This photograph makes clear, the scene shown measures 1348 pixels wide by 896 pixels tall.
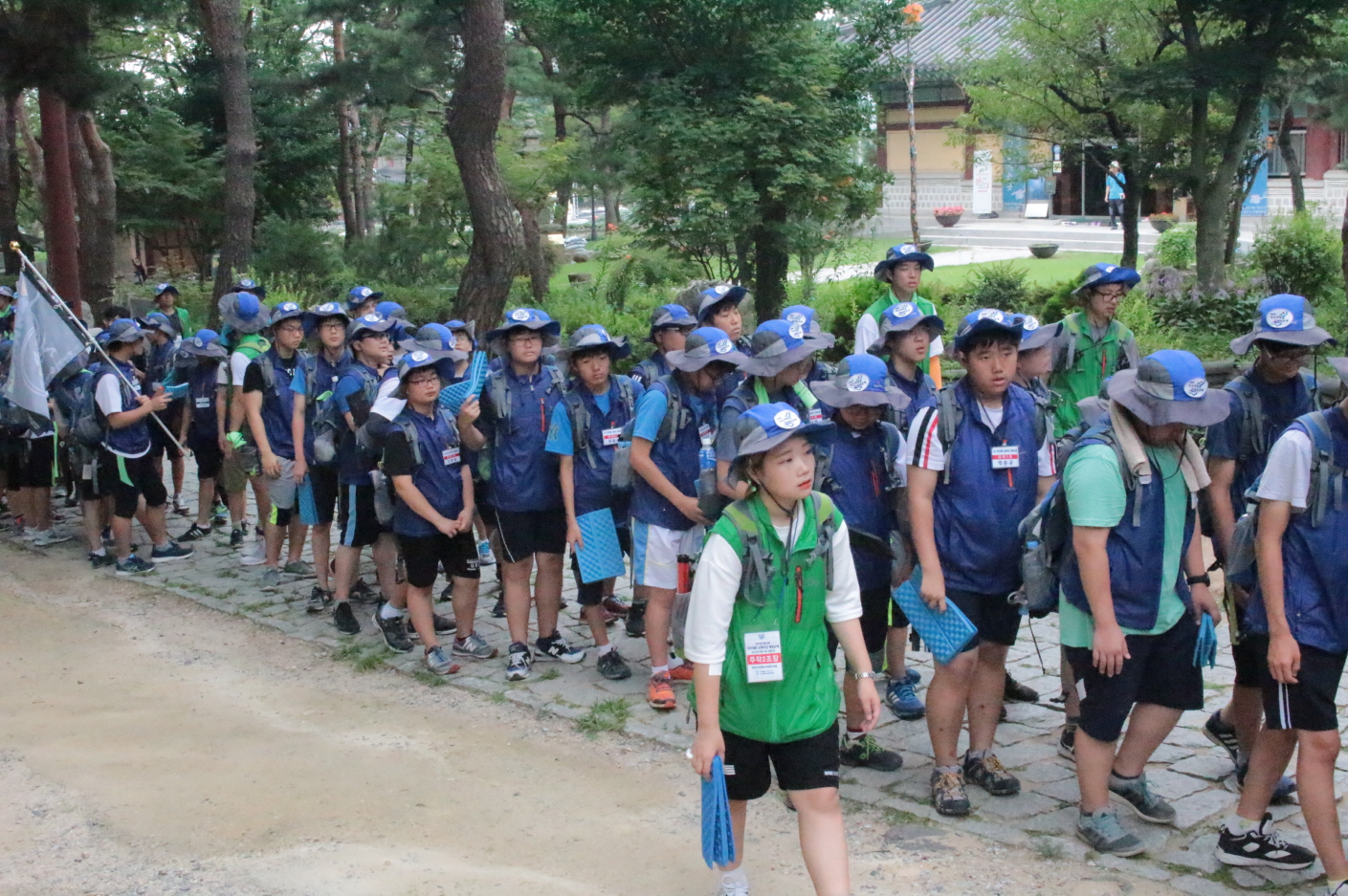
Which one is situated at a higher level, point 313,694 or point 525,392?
point 525,392

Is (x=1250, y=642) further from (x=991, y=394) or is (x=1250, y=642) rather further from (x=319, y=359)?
(x=319, y=359)

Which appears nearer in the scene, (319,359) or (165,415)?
(319,359)

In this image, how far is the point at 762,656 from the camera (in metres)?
4.14

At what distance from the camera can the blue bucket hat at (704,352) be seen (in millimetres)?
6242

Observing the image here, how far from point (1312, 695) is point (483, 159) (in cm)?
1117

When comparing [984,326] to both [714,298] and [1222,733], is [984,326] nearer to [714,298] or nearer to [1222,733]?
[1222,733]

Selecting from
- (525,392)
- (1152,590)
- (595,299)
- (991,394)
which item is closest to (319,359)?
(525,392)

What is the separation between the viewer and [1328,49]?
15.5m

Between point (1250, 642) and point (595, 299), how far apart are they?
1612cm

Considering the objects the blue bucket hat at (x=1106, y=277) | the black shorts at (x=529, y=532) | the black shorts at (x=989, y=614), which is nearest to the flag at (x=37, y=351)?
the black shorts at (x=529, y=532)

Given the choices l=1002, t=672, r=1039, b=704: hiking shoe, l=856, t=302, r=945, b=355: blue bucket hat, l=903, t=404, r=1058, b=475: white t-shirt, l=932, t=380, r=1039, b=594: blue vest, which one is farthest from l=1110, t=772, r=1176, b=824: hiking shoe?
l=856, t=302, r=945, b=355: blue bucket hat

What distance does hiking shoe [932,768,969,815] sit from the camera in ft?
17.3

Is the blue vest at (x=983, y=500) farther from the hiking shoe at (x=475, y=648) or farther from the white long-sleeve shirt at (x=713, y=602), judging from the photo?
the hiking shoe at (x=475, y=648)

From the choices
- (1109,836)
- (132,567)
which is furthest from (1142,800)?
(132,567)
